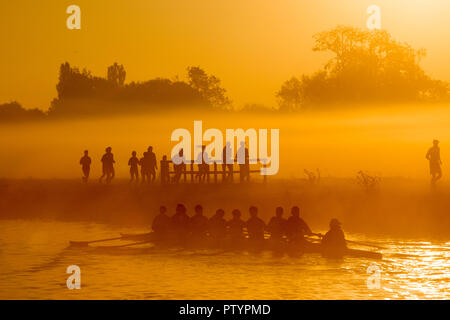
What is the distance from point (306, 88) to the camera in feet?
291

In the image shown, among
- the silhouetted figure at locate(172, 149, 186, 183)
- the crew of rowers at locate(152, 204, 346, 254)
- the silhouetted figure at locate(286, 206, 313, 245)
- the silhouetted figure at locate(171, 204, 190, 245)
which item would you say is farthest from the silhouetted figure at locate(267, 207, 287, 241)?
the silhouetted figure at locate(172, 149, 186, 183)

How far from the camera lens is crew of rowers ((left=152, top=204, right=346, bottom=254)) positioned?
27906 millimetres

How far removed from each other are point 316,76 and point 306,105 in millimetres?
3753

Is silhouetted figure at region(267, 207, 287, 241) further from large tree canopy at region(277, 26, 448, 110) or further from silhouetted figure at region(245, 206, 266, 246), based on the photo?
large tree canopy at region(277, 26, 448, 110)

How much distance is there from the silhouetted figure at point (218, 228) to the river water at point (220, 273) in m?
0.62

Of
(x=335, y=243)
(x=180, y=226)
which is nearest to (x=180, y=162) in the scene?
(x=180, y=226)

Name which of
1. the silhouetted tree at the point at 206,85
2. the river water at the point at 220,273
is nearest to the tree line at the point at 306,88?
the silhouetted tree at the point at 206,85

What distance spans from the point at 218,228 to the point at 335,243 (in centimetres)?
452

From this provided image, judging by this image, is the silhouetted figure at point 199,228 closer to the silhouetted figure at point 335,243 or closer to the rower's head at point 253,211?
the rower's head at point 253,211

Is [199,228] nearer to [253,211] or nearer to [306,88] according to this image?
[253,211]

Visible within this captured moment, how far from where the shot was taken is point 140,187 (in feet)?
134

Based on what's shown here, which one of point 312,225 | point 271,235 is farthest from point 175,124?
point 271,235

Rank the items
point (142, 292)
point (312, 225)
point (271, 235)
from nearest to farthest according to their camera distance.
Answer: point (142, 292), point (271, 235), point (312, 225)
